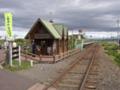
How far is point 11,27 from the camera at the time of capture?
2456 cm

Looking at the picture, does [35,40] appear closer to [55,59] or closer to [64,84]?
[55,59]

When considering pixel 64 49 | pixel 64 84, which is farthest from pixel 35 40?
pixel 64 84

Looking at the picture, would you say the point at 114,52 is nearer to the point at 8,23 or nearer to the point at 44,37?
the point at 44,37

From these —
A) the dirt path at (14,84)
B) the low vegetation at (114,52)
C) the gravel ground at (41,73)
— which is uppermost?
the dirt path at (14,84)

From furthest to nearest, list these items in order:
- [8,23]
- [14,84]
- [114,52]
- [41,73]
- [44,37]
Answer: [114,52] < [44,37] < [8,23] < [41,73] < [14,84]

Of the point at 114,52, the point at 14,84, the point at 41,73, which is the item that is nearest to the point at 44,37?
the point at 114,52

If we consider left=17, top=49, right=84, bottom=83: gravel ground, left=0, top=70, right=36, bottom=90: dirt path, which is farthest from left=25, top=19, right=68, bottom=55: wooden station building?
left=0, top=70, right=36, bottom=90: dirt path

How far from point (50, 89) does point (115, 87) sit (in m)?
3.24

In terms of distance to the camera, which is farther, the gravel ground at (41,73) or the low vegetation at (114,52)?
the low vegetation at (114,52)

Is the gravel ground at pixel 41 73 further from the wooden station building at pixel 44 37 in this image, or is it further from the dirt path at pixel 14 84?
the wooden station building at pixel 44 37

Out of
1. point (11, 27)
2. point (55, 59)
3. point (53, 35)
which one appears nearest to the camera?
point (11, 27)

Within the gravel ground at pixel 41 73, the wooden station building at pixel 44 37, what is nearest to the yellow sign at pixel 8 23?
the gravel ground at pixel 41 73

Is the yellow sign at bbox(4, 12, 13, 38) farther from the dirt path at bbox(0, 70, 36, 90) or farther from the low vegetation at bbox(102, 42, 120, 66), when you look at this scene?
the low vegetation at bbox(102, 42, 120, 66)

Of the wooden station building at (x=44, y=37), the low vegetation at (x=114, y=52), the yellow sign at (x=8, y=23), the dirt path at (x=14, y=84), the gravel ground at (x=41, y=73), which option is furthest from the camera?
the wooden station building at (x=44, y=37)
